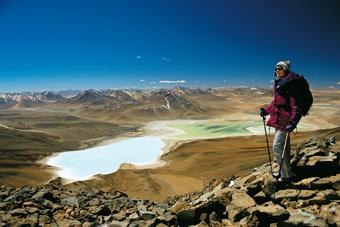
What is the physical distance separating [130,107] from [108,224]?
15001cm

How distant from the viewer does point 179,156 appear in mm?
54875

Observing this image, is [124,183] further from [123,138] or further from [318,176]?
[123,138]

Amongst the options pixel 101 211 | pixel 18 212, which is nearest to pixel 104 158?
pixel 101 211

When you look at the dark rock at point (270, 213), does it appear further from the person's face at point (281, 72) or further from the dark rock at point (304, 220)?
the person's face at point (281, 72)

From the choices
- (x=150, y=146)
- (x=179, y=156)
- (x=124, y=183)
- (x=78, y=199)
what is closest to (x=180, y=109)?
(x=150, y=146)

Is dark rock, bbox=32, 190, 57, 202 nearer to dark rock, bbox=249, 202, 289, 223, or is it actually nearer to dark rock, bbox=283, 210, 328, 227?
dark rock, bbox=249, 202, 289, 223

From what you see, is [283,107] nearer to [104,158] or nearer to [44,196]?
[44,196]

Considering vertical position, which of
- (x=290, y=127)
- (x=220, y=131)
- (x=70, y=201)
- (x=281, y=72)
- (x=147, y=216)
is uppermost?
(x=281, y=72)

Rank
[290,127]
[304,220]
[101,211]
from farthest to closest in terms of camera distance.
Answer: [101,211], [290,127], [304,220]

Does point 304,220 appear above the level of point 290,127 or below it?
below

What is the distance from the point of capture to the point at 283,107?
6.71 m

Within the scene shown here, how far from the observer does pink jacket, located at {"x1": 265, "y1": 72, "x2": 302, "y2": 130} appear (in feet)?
21.2

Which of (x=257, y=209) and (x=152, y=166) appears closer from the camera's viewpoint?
(x=257, y=209)

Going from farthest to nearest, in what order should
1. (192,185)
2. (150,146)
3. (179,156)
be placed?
(150,146), (179,156), (192,185)
